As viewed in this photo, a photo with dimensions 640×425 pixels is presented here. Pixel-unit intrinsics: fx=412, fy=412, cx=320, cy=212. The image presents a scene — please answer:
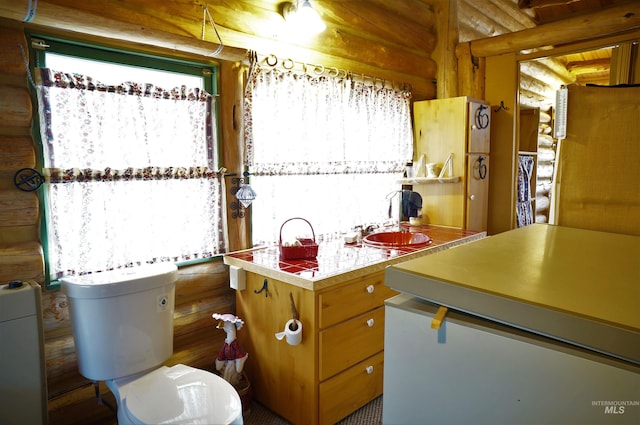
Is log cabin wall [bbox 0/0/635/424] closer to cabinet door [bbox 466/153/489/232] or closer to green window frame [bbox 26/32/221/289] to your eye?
green window frame [bbox 26/32/221/289]

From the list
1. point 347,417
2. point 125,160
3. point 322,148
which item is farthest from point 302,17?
point 347,417

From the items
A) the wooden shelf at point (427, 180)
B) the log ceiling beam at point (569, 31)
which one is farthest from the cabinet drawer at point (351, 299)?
the log ceiling beam at point (569, 31)

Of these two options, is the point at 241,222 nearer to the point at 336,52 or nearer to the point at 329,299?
the point at 329,299

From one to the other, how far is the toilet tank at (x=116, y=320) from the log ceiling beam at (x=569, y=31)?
3.52m

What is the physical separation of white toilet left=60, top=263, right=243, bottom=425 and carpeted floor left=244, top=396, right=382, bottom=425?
65cm

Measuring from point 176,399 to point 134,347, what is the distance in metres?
0.37

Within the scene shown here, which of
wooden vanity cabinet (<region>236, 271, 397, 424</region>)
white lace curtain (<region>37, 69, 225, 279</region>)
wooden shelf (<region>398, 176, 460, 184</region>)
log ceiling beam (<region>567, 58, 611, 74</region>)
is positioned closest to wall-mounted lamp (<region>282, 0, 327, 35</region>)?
white lace curtain (<region>37, 69, 225, 279</region>)

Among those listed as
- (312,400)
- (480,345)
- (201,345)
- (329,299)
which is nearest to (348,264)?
Answer: (329,299)

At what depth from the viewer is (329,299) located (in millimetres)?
2127

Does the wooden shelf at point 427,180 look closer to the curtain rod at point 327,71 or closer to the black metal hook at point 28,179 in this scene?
the curtain rod at point 327,71

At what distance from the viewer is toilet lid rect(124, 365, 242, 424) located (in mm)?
1579

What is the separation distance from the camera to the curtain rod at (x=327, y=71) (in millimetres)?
2664

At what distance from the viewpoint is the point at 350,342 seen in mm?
2271

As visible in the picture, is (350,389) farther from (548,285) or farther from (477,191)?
(477,191)
